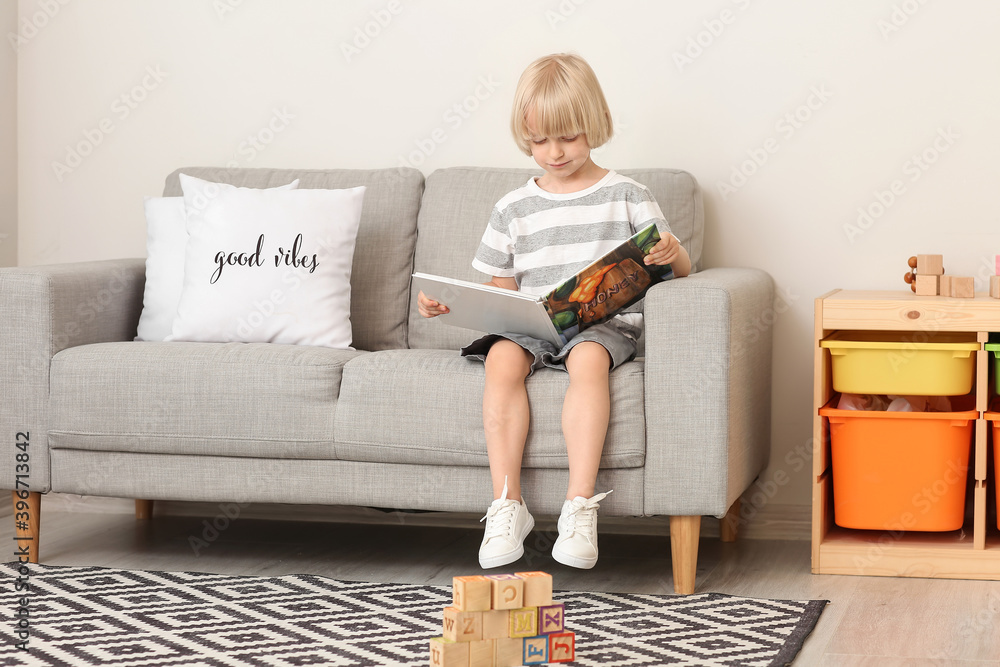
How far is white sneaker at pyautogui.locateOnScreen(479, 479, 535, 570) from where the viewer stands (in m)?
1.86

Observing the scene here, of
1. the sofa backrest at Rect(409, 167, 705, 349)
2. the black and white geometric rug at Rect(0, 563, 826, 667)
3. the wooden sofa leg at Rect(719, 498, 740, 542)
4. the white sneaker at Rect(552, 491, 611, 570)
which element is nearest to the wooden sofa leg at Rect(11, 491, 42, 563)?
the black and white geometric rug at Rect(0, 563, 826, 667)

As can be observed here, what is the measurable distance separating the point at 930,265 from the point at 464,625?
1.35 metres

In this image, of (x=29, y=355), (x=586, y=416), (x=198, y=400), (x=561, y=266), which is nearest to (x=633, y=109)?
(x=561, y=266)

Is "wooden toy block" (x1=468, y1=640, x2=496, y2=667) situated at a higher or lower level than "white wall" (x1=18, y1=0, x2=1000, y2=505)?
lower

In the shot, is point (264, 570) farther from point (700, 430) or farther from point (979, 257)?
point (979, 257)

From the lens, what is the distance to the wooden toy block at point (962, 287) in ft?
7.16

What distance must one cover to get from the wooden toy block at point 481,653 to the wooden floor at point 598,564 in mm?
487

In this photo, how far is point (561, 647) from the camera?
1510 millimetres

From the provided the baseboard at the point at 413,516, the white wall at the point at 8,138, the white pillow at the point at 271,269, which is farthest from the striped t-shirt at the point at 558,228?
the white wall at the point at 8,138

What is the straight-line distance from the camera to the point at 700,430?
1.97m

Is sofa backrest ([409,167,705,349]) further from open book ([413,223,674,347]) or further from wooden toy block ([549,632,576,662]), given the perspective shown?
wooden toy block ([549,632,576,662])

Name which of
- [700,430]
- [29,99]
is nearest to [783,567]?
[700,430]

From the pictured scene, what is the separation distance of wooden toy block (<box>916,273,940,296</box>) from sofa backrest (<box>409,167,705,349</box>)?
0.48 metres

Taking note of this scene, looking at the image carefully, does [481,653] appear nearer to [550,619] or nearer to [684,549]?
[550,619]
